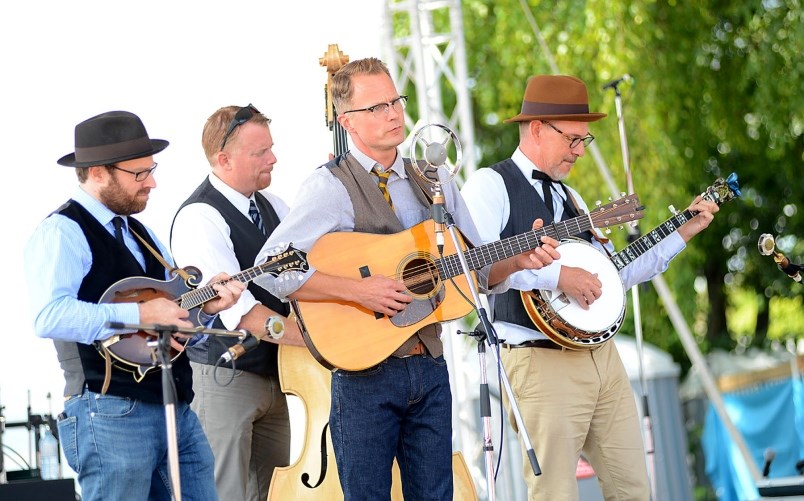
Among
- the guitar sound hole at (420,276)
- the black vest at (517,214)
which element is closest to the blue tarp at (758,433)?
the black vest at (517,214)

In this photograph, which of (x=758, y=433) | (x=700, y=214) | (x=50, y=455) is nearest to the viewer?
(x=700, y=214)

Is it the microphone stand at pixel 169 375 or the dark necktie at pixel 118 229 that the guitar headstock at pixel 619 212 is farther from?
the dark necktie at pixel 118 229

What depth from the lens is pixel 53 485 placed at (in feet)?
15.5

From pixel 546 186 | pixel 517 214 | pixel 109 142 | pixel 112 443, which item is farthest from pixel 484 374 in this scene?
pixel 109 142

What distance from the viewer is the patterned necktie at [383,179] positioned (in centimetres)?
423

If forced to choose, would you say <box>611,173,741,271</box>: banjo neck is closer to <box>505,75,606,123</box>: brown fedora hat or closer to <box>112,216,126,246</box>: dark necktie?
<box>505,75,606,123</box>: brown fedora hat

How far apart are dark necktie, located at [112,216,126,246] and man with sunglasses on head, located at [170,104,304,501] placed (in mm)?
655

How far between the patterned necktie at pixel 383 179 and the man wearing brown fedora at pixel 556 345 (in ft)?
2.67

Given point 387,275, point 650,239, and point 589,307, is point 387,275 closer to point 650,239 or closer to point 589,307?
point 589,307

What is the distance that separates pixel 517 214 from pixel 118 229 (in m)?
1.81

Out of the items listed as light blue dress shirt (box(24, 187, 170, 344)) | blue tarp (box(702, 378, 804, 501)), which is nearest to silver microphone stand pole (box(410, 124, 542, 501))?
light blue dress shirt (box(24, 187, 170, 344))

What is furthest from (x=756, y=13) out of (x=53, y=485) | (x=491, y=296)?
(x=53, y=485)

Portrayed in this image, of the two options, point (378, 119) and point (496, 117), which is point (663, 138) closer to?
point (496, 117)

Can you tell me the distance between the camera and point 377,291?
4105 millimetres
